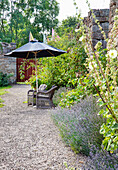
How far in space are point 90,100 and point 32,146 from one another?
4.16ft

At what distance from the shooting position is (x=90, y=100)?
3326mm

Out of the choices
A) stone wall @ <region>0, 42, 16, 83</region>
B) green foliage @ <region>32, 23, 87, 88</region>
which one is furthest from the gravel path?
stone wall @ <region>0, 42, 16, 83</region>

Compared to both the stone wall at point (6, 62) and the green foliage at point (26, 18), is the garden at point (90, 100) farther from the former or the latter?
the green foliage at point (26, 18)

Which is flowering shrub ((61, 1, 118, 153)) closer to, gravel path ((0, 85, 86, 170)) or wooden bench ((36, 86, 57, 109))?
gravel path ((0, 85, 86, 170))

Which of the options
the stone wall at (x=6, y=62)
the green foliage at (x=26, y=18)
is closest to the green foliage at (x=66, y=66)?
the stone wall at (x=6, y=62)

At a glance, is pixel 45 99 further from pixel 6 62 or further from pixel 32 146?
pixel 6 62

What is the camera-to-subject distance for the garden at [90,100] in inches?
51.3

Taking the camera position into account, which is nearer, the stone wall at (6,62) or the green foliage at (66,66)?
the green foliage at (66,66)

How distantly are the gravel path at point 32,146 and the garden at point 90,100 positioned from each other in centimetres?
17

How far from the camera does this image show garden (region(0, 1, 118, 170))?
4.27 ft

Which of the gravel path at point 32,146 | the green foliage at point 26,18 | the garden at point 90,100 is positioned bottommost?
the gravel path at point 32,146

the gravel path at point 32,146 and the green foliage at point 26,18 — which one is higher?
the green foliage at point 26,18

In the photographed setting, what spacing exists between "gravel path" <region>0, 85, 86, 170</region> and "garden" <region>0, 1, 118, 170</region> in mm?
165

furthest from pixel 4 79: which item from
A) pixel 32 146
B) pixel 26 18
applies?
pixel 26 18
